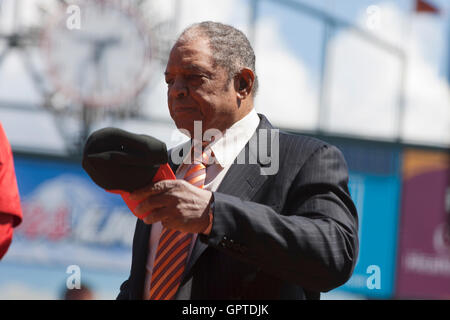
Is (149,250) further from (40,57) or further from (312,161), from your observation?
(40,57)

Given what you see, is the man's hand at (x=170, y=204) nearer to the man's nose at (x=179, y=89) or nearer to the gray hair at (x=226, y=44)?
the man's nose at (x=179, y=89)

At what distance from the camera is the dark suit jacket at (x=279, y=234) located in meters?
1.50

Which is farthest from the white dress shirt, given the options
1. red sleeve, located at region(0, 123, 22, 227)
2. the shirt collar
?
red sleeve, located at region(0, 123, 22, 227)

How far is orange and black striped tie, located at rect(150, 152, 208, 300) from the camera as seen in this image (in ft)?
5.57

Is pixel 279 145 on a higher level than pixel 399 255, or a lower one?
higher

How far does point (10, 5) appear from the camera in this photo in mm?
8820

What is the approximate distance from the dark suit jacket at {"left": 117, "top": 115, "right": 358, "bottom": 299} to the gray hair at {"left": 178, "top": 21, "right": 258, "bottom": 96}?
26 centimetres

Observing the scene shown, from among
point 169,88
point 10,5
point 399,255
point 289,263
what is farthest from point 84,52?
point 289,263

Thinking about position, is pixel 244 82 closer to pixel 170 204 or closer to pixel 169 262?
pixel 169 262

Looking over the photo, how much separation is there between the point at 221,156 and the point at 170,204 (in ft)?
1.72

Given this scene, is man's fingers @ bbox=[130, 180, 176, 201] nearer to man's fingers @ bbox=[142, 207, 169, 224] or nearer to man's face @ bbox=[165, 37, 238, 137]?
man's fingers @ bbox=[142, 207, 169, 224]

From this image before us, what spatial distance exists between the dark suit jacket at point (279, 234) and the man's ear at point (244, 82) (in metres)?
0.20

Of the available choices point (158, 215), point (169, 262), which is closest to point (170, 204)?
point (158, 215)
